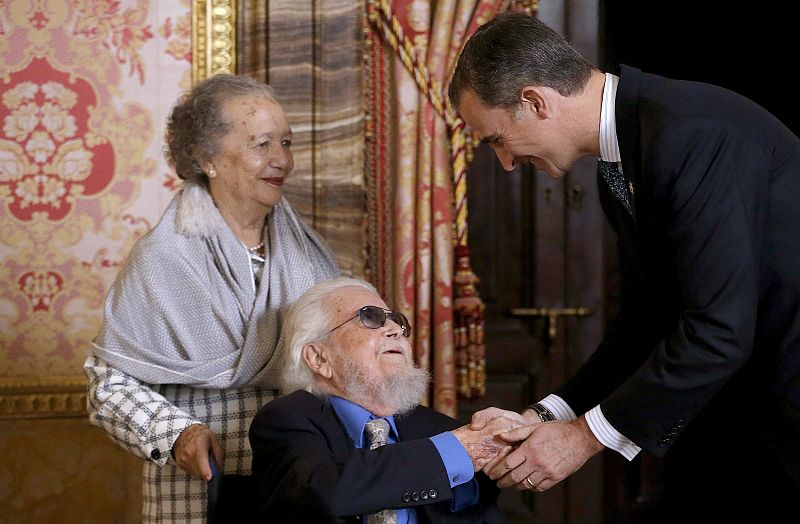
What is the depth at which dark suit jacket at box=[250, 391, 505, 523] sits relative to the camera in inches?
78.4

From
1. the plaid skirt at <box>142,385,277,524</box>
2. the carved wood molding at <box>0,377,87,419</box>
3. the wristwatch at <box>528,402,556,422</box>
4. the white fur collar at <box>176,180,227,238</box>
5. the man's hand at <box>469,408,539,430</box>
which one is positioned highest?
the white fur collar at <box>176,180,227,238</box>

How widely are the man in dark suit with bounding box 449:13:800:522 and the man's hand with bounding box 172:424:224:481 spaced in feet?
2.16

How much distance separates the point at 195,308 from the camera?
257 centimetres

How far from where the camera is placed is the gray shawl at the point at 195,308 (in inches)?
99.3

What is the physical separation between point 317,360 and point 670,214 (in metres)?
0.97

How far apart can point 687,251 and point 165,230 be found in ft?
4.70

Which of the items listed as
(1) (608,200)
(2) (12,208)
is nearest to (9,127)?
(2) (12,208)

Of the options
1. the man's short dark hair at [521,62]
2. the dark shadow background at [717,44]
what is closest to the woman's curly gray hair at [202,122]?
the man's short dark hair at [521,62]

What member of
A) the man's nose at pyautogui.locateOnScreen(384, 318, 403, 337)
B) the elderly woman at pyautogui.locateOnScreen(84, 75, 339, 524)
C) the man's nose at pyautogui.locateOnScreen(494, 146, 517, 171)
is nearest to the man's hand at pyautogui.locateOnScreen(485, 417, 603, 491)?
the man's nose at pyautogui.locateOnScreen(384, 318, 403, 337)

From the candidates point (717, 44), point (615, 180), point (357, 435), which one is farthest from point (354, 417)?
point (717, 44)

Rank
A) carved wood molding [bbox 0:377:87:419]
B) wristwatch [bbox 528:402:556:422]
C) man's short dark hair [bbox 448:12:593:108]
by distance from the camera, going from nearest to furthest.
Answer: man's short dark hair [bbox 448:12:593:108]
wristwatch [bbox 528:402:556:422]
carved wood molding [bbox 0:377:87:419]

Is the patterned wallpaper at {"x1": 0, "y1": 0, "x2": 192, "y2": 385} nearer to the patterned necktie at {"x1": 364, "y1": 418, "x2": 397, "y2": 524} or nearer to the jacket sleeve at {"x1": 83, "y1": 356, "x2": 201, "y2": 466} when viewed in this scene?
the jacket sleeve at {"x1": 83, "y1": 356, "x2": 201, "y2": 466}

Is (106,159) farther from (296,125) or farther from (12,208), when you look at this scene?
(296,125)

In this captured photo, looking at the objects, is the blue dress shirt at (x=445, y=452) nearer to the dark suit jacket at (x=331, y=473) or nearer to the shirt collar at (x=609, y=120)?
the dark suit jacket at (x=331, y=473)
